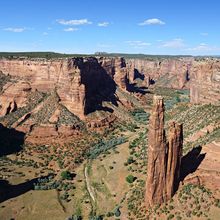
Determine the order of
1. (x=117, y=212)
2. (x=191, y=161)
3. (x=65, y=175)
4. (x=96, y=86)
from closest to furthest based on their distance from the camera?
(x=117, y=212)
(x=191, y=161)
(x=65, y=175)
(x=96, y=86)

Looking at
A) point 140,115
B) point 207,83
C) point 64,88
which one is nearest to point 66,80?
point 64,88

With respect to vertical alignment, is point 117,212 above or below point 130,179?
below

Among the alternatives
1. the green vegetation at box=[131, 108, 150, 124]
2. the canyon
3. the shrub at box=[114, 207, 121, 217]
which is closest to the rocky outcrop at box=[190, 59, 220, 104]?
the canyon

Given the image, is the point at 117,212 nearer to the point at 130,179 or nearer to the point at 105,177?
the point at 130,179

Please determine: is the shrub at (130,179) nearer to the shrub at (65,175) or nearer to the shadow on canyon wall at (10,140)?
the shrub at (65,175)

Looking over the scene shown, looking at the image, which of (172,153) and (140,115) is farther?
(140,115)

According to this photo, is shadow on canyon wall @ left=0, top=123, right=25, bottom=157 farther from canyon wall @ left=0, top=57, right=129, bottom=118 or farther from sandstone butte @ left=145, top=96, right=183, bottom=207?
sandstone butte @ left=145, top=96, right=183, bottom=207
